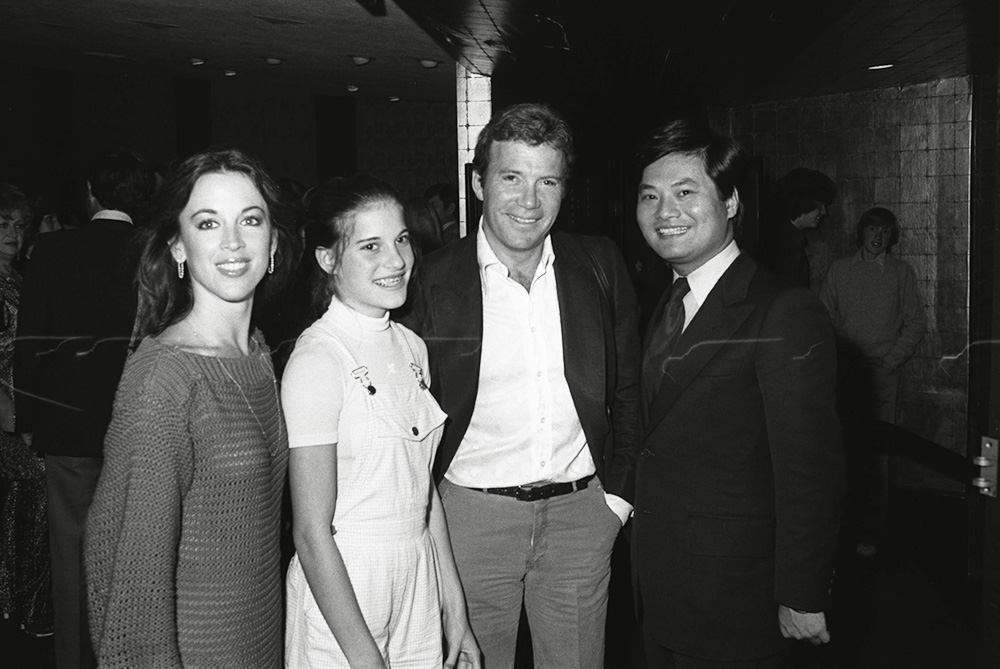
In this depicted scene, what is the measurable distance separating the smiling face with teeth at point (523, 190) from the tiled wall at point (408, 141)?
8.72 meters

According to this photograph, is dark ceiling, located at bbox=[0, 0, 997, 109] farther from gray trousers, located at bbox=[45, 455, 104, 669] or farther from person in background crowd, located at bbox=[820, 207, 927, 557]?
gray trousers, located at bbox=[45, 455, 104, 669]

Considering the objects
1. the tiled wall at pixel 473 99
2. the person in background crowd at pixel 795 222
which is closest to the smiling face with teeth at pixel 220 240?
the person in background crowd at pixel 795 222

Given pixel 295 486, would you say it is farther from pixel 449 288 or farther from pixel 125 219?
pixel 125 219

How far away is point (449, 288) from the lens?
7.33ft

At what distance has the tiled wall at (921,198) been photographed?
596cm

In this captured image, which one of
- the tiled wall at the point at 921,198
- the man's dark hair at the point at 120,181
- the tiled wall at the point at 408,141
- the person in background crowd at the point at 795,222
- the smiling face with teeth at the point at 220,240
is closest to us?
the smiling face with teeth at the point at 220,240

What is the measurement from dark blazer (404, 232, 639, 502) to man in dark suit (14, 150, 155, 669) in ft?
4.78

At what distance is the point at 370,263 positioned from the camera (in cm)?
184

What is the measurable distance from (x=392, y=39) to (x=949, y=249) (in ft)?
13.0

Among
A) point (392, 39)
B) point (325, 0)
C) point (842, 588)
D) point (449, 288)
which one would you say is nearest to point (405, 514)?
point (449, 288)

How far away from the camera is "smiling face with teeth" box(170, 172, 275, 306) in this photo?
161 centimetres

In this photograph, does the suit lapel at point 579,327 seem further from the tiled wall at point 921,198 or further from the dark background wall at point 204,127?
the tiled wall at point 921,198

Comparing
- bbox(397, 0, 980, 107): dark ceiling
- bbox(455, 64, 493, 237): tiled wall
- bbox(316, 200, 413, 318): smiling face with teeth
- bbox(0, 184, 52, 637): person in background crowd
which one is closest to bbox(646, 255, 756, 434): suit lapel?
bbox(316, 200, 413, 318): smiling face with teeth

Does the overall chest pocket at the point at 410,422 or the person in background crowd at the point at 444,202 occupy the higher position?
the person in background crowd at the point at 444,202
